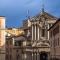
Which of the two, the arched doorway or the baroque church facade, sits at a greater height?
the baroque church facade

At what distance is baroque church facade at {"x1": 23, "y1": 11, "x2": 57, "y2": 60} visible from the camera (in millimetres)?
86500

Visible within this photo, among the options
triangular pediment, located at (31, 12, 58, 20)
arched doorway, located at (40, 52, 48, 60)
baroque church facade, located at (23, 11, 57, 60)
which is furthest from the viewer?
triangular pediment, located at (31, 12, 58, 20)

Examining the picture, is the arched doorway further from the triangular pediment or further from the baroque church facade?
the triangular pediment

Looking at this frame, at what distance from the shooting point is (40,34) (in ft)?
295

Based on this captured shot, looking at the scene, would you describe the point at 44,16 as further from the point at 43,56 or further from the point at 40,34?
the point at 43,56

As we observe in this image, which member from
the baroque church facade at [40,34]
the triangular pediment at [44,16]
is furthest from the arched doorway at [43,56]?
the triangular pediment at [44,16]

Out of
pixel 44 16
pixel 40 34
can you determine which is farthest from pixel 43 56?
pixel 44 16

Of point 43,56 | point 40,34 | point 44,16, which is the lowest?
point 43,56

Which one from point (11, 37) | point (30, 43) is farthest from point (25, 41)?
point (11, 37)

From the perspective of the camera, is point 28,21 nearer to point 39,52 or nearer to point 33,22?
point 33,22

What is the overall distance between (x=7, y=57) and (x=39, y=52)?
13.1m

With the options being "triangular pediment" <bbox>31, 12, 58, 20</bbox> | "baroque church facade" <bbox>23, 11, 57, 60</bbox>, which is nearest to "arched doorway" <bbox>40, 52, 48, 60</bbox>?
"baroque church facade" <bbox>23, 11, 57, 60</bbox>

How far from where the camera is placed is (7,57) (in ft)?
319

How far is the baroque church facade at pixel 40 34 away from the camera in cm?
8650
